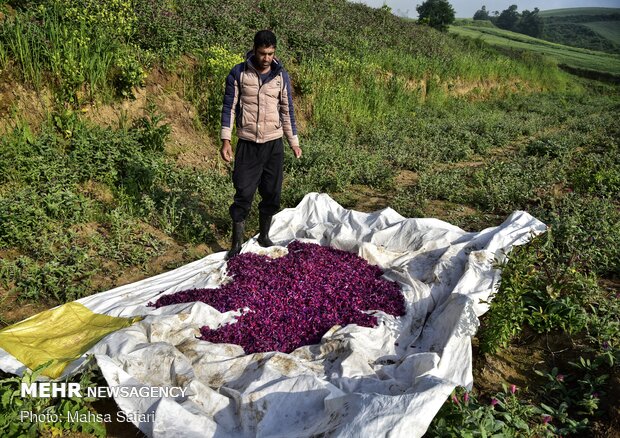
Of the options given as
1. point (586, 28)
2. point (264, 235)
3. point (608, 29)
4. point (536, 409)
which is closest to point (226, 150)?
point (264, 235)

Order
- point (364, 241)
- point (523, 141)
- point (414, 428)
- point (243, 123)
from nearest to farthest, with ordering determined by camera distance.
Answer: point (414, 428)
point (243, 123)
point (364, 241)
point (523, 141)

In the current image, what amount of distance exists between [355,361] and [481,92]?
15.6 metres

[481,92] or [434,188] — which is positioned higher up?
[481,92]

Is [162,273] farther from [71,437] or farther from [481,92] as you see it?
[481,92]

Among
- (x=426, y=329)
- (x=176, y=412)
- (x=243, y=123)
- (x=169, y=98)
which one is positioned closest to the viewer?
(x=176, y=412)

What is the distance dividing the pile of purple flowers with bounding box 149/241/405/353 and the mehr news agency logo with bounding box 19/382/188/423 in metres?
0.63

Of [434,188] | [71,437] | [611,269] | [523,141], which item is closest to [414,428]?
[71,437]

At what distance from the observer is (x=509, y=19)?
73.4 metres

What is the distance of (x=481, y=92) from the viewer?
52.7 feet

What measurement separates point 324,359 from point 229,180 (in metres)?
3.63

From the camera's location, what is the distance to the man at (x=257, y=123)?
385 cm

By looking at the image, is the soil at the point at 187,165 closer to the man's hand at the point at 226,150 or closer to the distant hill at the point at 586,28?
the man's hand at the point at 226,150

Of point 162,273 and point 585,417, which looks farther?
point 162,273

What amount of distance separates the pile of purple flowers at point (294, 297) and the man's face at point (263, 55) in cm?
170
